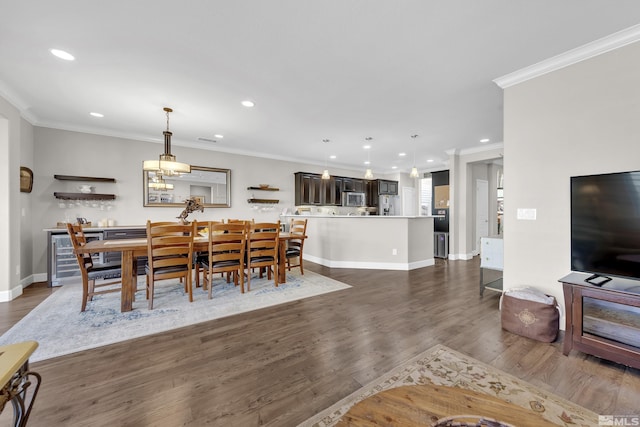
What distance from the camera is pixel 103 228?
448 cm

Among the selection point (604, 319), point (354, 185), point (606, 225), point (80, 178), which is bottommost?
point (604, 319)

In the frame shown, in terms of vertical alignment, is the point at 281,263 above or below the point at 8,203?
below

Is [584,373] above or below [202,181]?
below

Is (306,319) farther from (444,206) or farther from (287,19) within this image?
(444,206)

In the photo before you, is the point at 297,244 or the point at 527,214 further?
the point at 297,244

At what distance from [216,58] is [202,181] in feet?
12.4

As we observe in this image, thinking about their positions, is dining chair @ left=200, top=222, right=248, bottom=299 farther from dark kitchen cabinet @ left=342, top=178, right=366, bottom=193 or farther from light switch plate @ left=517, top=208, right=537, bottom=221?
dark kitchen cabinet @ left=342, top=178, right=366, bottom=193

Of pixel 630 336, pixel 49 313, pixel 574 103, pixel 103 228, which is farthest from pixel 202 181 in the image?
pixel 630 336

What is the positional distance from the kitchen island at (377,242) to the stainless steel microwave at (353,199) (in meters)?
2.72

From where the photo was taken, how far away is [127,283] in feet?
9.92

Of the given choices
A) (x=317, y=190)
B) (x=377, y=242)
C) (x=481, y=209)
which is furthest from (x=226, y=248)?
(x=481, y=209)

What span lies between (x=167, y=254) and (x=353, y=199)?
6383 mm

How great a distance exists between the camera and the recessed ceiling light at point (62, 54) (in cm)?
247

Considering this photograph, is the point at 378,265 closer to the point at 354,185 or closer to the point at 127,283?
the point at 354,185
